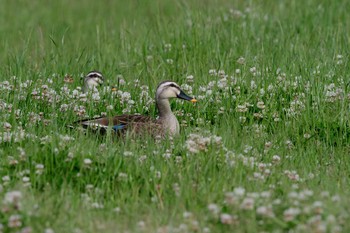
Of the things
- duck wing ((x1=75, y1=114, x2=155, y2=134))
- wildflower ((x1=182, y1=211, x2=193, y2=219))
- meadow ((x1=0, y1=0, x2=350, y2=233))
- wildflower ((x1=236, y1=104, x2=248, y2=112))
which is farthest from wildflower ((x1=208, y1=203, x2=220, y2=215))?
wildflower ((x1=236, y1=104, x2=248, y2=112))

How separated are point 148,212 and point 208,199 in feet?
1.66

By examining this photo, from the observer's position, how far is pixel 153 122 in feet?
32.5

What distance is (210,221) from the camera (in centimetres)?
677

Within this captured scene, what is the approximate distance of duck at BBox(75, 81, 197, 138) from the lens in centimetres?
933

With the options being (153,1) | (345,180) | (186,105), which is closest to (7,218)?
(345,180)

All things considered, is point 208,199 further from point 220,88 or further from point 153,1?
point 153,1

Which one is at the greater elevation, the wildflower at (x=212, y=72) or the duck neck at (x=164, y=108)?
the wildflower at (x=212, y=72)

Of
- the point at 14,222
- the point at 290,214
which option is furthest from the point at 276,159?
the point at 14,222

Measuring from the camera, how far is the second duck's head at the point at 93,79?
35.0ft

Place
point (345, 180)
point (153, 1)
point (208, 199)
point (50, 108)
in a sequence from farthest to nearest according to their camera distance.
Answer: point (153, 1)
point (50, 108)
point (345, 180)
point (208, 199)

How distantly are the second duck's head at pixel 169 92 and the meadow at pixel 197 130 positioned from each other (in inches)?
9.5

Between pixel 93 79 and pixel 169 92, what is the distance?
1346 millimetres

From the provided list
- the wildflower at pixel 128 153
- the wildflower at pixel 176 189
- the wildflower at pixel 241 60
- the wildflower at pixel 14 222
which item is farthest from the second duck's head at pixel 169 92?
the wildflower at pixel 14 222

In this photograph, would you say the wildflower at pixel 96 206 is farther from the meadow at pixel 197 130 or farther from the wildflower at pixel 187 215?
the wildflower at pixel 187 215
